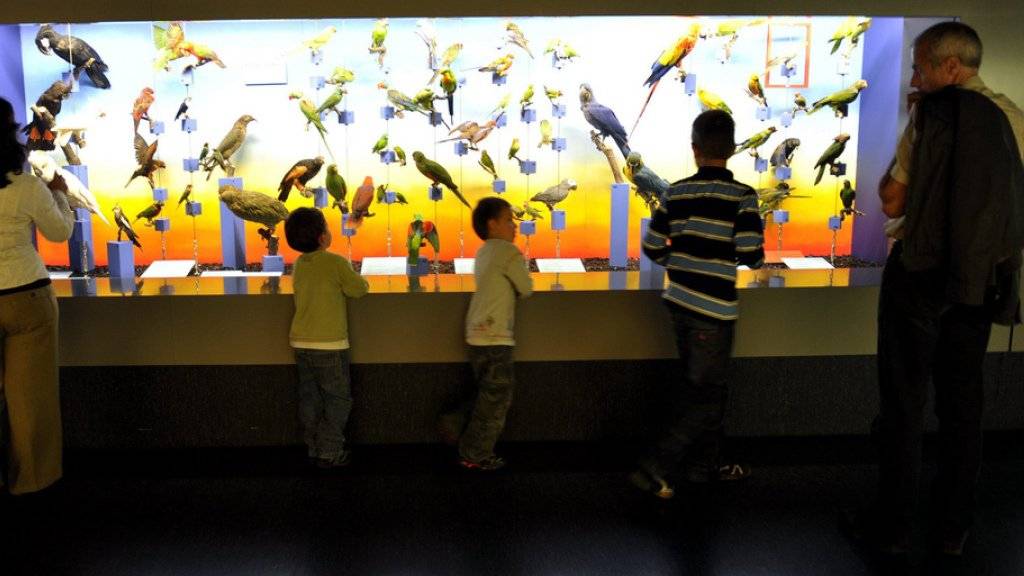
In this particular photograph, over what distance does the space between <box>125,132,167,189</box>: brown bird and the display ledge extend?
2.34 feet

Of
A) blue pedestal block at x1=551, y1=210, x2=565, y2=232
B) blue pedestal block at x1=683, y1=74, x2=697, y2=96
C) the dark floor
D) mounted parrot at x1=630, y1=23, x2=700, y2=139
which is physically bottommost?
the dark floor

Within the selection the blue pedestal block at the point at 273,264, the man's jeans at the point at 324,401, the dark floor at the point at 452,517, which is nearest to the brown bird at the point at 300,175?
the blue pedestal block at the point at 273,264

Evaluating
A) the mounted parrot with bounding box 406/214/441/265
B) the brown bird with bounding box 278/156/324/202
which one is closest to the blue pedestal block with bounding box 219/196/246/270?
the brown bird with bounding box 278/156/324/202

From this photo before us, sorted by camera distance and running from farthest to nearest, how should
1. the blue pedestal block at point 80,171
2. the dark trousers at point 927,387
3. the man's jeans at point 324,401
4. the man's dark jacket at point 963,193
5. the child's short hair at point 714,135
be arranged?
the blue pedestal block at point 80,171 < the man's jeans at point 324,401 < the child's short hair at point 714,135 < the dark trousers at point 927,387 < the man's dark jacket at point 963,193

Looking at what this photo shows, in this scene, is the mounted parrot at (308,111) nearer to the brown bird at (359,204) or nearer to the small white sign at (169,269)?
the brown bird at (359,204)

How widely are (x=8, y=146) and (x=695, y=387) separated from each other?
219cm

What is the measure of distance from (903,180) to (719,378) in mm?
785

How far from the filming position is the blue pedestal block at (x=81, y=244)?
415cm

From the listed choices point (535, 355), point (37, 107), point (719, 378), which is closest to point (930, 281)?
point (719, 378)

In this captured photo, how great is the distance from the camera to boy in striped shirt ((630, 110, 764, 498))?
8.95ft

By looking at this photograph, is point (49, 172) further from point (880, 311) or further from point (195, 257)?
point (880, 311)

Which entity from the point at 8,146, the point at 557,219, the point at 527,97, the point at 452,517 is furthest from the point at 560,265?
the point at 8,146

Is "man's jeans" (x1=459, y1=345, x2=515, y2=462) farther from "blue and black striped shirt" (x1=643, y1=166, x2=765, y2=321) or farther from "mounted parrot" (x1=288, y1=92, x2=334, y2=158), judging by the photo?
"mounted parrot" (x1=288, y1=92, x2=334, y2=158)

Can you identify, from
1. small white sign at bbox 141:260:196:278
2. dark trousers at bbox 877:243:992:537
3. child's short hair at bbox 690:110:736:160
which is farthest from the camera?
small white sign at bbox 141:260:196:278
